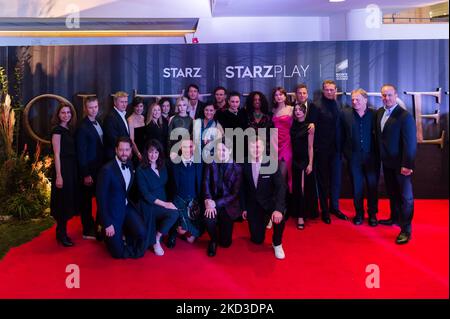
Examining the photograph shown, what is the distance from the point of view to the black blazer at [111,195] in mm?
2695

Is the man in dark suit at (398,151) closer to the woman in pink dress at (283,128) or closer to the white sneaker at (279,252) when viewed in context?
the woman in pink dress at (283,128)

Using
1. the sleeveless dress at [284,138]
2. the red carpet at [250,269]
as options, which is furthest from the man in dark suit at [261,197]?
the sleeveless dress at [284,138]

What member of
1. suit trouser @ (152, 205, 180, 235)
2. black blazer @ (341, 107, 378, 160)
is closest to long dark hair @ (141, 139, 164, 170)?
suit trouser @ (152, 205, 180, 235)

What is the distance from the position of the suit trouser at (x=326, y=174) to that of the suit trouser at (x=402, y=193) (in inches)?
19.3

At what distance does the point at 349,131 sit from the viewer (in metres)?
3.41

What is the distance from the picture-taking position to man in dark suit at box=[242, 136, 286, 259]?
2.73 meters

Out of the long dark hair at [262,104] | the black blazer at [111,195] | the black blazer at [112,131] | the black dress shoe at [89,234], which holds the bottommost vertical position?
the black dress shoe at [89,234]

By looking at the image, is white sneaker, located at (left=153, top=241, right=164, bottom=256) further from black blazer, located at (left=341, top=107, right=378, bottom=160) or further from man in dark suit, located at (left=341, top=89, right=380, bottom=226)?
black blazer, located at (left=341, top=107, right=378, bottom=160)

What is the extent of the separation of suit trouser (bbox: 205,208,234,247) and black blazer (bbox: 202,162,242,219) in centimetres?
4

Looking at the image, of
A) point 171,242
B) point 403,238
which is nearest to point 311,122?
point 403,238
